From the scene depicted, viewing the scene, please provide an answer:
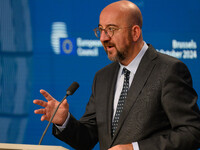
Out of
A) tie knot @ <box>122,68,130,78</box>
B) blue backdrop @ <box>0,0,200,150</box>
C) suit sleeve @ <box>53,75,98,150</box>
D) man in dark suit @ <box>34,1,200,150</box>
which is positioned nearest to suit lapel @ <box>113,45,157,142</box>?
man in dark suit @ <box>34,1,200,150</box>

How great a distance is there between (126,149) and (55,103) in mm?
561

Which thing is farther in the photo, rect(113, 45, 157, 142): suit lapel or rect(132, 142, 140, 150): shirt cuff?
rect(113, 45, 157, 142): suit lapel

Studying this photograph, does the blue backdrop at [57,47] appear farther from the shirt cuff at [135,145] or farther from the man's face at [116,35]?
the shirt cuff at [135,145]

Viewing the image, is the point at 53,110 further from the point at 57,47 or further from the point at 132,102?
the point at 57,47

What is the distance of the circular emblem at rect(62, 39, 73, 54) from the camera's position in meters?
3.69

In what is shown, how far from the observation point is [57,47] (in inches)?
147

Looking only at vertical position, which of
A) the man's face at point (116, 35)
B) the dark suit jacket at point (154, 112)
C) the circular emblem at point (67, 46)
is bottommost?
the dark suit jacket at point (154, 112)

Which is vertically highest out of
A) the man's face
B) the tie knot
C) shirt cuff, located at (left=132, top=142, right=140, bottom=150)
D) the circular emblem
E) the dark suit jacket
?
the circular emblem

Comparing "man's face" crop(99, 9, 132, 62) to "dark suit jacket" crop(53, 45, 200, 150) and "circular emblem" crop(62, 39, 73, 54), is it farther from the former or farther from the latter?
"circular emblem" crop(62, 39, 73, 54)

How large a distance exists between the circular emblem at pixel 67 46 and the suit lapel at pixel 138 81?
66.0 inches

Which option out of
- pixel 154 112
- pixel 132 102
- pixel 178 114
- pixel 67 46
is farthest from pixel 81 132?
pixel 67 46

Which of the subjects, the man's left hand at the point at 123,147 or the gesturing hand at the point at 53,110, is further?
the gesturing hand at the point at 53,110

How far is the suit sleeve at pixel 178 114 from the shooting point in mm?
1858

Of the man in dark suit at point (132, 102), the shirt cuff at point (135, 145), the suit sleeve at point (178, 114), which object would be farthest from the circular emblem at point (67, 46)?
the shirt cuff at point (135, 145)
